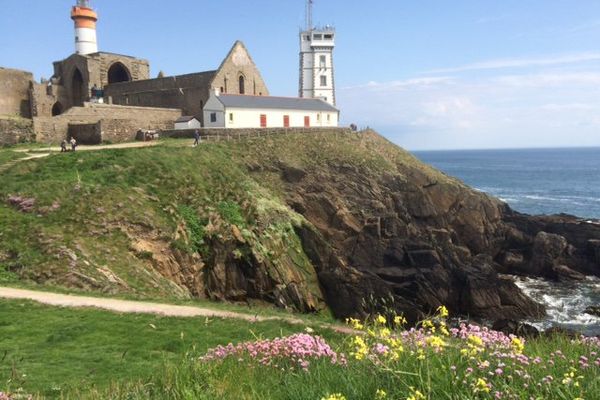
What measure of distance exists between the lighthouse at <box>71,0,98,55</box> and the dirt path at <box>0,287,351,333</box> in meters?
52.2

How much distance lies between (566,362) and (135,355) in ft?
31.4

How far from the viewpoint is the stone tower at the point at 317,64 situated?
6681 cm

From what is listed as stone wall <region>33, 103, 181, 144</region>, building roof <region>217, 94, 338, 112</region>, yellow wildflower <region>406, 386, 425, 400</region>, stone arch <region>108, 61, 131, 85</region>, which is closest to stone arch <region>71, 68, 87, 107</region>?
stone arch <region>108, 61, 131, 85</region>

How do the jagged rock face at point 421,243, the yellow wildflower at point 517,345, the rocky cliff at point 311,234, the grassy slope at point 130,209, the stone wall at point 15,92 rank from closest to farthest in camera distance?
the yellow wildflower at point 517,345, the grassy slope at point 130,209, the rocky cliff at point 311,234, the jagged rock face at point 421,243, the stone wall at point 15,92

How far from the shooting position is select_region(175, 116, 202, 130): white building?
4756 cm

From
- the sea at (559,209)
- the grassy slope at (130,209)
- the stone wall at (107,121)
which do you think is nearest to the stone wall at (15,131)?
the stone wall at (107,121)

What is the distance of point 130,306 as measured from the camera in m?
15.9

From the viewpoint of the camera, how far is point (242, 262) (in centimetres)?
2528

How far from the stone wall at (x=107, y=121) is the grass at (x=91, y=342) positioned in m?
27.2

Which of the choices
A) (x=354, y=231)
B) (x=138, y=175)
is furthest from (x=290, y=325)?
(x=354, y=231)

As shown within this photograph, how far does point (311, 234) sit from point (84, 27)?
48059 millimetres

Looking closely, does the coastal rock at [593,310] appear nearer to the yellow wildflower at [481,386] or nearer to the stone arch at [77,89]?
the yellow wildflower at [481,386]

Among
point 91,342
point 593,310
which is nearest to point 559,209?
point 593,310

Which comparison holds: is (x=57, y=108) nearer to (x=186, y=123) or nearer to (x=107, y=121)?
(x=186, y=123)
